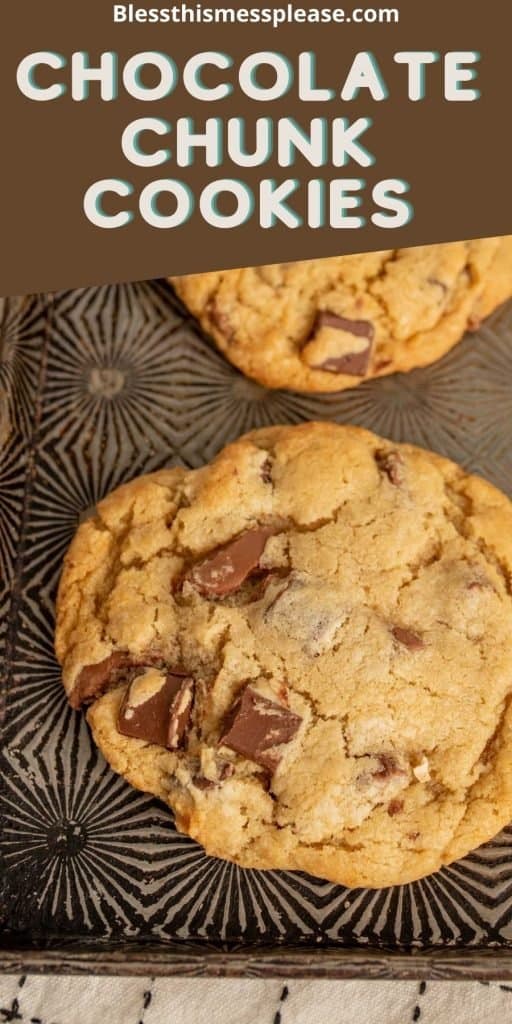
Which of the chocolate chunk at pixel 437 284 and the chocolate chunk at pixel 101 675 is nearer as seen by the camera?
the chocolate chunk at pixel 101 675

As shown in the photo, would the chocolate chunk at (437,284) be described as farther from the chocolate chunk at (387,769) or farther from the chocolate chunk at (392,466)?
the chocolate chunk at (387,769)

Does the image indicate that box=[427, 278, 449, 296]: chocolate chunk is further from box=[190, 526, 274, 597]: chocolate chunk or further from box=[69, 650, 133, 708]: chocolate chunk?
box=[69, 650, 133, 708]: chocolate chunk

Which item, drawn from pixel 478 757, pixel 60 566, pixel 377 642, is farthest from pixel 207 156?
pixel 478 757

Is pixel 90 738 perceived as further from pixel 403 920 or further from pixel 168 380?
pixel 168 380

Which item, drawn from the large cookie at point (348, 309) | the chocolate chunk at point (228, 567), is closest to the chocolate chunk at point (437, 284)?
the large cookie at point (348, 309)

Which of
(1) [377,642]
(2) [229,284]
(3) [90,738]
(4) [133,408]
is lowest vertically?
(3) [90,738]

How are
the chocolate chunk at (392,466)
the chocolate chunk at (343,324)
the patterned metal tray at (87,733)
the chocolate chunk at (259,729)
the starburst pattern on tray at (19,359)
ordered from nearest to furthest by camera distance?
the chocolate chunk at (259,729) → the patterned metal tray at (87,733) → the chocolate chunk at (392,466) → the chocolate chunk at (343,324) → the starburst pattern on tray at (19,359)

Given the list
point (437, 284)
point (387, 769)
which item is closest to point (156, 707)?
point (387, 769)
